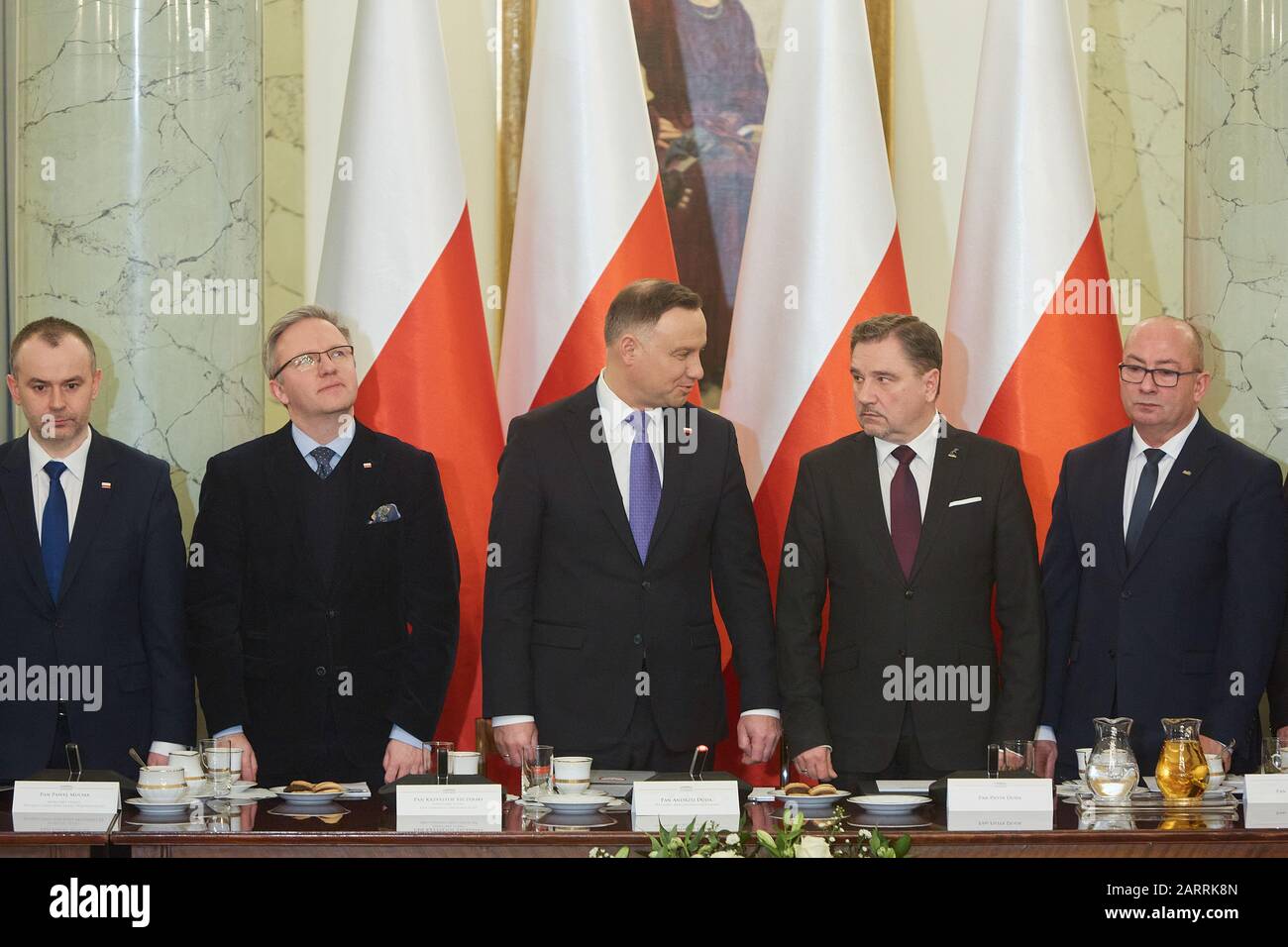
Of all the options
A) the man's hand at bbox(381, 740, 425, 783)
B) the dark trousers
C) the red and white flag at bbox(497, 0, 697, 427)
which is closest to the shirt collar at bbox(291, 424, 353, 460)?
the man's hand at bbox(381, 740, 425, 783)

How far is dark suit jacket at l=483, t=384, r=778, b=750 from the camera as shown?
168 inches

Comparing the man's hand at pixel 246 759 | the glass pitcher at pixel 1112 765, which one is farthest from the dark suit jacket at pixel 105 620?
the glass pitcher at pixel 1112 765

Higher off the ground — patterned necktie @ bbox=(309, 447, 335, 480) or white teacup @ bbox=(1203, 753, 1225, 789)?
patterned necktie @ bbox=(309, 447, 335, 480)

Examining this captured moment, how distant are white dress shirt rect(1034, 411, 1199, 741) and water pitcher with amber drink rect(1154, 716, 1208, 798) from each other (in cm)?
88

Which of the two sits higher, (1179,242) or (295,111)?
(295,111)

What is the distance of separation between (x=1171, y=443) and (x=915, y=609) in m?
0.95

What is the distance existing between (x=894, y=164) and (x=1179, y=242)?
1193mm

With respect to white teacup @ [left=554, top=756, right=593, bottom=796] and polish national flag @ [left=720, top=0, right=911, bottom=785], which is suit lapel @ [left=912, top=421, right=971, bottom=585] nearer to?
polish national flag @ [left=720, top=0, right=911, bottom=785]

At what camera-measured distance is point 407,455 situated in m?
4.48

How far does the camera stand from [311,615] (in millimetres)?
4328

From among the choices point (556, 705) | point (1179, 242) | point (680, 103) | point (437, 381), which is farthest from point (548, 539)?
point (1179, 242)
